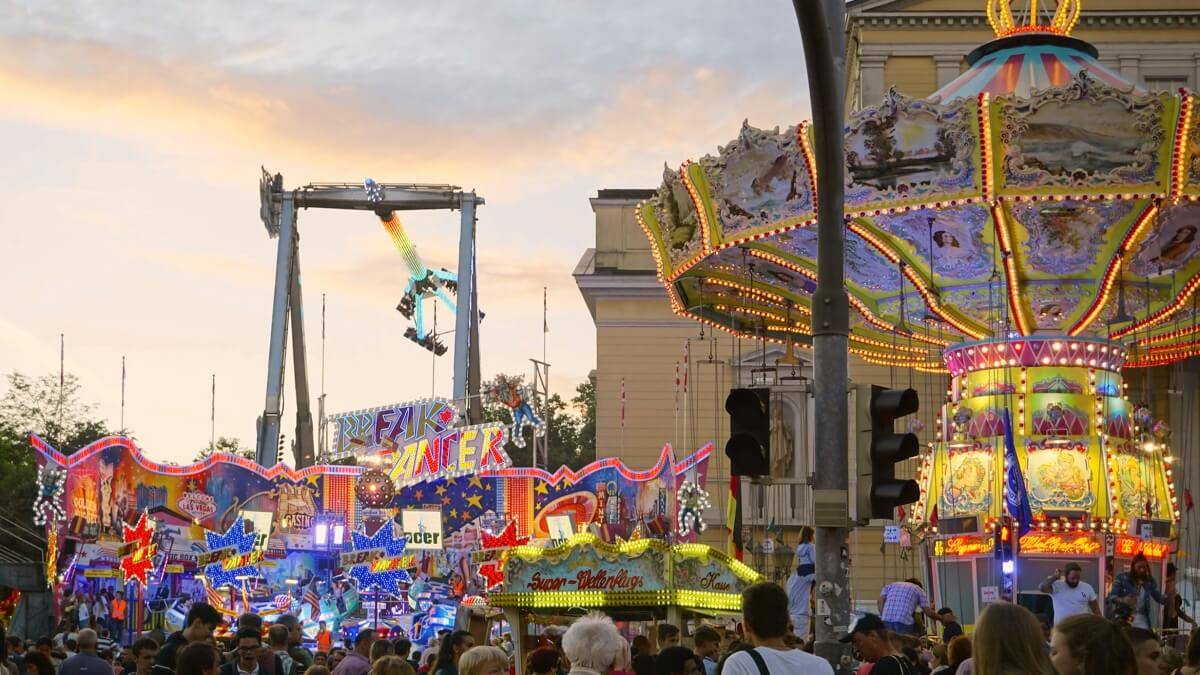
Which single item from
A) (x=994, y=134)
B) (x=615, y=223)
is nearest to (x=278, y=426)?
(x=615, y=223)

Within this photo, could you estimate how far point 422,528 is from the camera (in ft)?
140

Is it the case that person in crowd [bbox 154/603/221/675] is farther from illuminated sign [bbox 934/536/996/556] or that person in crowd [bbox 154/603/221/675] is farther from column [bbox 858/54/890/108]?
column [bbox 858/54/890/108]

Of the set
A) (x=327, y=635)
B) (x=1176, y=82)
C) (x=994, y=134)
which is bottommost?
(x=327, y=635)

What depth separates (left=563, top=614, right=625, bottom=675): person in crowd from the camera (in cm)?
917

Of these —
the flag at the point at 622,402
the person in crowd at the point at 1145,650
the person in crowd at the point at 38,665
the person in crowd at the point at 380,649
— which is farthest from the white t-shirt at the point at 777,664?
the flag at the point at 622,402

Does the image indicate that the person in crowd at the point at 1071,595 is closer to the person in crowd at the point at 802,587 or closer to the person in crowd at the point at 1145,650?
the person in crowd at the point at 802,587

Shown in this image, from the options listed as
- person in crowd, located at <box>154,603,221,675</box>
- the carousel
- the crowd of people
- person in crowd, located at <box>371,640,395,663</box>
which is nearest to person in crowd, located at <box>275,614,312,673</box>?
the crowd of people

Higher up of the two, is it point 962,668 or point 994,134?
point 994,134

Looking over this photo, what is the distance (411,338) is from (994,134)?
29.3 meters

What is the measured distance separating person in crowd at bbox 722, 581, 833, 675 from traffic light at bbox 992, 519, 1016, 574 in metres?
19.0

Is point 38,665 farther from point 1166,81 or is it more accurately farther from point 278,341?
point 1166,81

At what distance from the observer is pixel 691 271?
28.9 metres

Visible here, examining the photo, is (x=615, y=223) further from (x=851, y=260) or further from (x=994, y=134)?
(x=994, y=134)

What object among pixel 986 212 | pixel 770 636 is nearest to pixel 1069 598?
pixel 986 212
